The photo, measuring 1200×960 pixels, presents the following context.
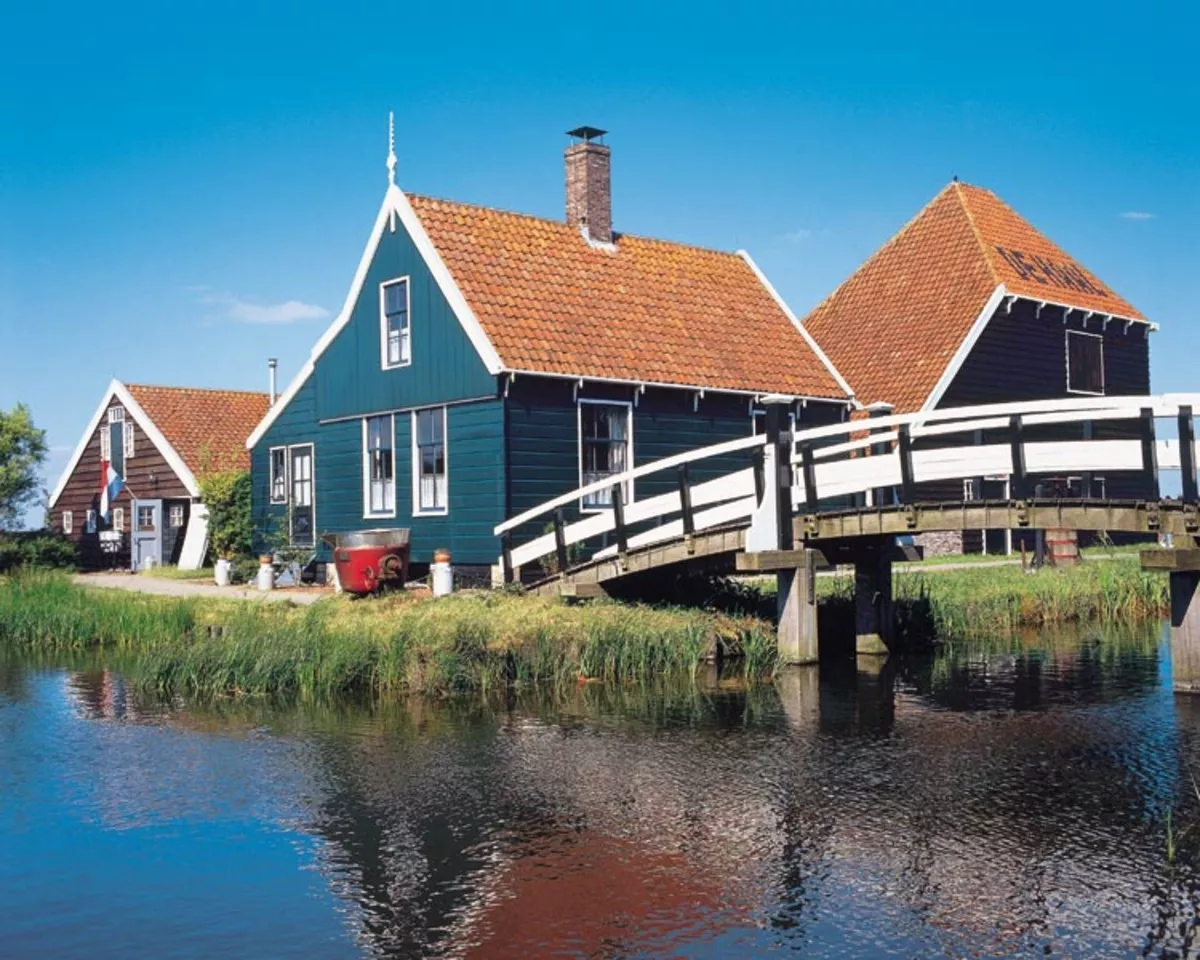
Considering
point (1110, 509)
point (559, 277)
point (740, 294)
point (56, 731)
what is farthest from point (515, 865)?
point (740, 294)

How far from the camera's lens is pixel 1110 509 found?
16.0 metres

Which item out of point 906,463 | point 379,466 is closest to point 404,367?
point 379,466

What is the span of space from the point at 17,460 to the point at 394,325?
19.5 m

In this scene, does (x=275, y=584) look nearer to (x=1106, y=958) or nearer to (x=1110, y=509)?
(x=1110, y=509)

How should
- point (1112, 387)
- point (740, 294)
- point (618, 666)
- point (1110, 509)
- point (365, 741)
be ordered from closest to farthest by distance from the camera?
1. point (365, 741)
2. point (1110, 509)
3. point (618, 666)
4. point (740, 294)
5. point (1112, 387)

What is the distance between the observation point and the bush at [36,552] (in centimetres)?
3316

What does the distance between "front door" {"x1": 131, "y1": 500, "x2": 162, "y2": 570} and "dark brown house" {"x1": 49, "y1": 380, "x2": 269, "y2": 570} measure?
25 mm

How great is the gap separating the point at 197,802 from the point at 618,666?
722cm

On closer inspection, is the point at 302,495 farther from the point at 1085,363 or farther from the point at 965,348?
the point at 1085,363

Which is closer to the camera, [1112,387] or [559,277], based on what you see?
[559,277]

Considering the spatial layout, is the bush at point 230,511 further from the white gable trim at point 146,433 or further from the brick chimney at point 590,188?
the brick chimney at point 590,188

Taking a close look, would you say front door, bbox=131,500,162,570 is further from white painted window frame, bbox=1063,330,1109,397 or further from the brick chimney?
white painted window frame, bbox=1063,330,1109,397

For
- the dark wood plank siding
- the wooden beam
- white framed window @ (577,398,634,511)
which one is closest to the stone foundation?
white framed window @ (577,398,634,511)

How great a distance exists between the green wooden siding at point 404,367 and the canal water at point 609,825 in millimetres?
9083
